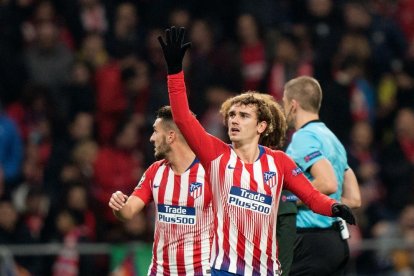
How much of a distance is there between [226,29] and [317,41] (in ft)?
4.52

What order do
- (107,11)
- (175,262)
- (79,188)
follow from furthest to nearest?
(107,11), (79,188), (175,262)

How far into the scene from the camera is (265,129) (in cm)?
760

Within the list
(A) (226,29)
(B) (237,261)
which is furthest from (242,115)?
(A) (226,29)

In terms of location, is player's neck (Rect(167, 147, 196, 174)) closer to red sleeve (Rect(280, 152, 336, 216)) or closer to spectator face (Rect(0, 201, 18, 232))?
red sleeve (Rect(280, 152, 336, 216))

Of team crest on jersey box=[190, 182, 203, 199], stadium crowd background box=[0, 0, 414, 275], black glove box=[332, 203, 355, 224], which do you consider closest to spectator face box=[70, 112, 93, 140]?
stadium crowd background box=[0, 0, 414, 275]

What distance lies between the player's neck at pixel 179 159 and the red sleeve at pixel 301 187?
2.81 feet

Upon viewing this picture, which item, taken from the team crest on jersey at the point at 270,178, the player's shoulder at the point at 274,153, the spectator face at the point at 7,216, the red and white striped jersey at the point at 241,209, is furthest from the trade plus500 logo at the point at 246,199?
the spectator face at the point at 7,216

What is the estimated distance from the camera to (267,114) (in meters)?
7.56

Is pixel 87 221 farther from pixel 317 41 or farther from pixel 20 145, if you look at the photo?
pixel 317 41

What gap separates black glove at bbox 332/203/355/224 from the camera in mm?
7234

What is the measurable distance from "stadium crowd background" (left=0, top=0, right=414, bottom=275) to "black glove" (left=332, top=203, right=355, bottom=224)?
213 inches

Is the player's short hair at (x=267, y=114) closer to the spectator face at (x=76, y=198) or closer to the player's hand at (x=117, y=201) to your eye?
the player's hand at (x=117, y=201)

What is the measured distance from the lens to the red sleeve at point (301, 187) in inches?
294

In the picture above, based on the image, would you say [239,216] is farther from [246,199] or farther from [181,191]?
[181,191]
